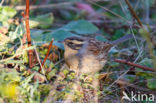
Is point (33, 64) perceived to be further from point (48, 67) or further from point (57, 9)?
A: point (57, 9)

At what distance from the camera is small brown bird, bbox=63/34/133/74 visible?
2.37 metres

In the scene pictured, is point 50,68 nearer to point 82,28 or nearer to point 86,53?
point 86,53

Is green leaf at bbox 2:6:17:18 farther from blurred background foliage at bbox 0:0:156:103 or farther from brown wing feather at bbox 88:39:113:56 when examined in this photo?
brown wing feather at bbox 88:39:113:56

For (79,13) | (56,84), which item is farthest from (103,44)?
(79,13)

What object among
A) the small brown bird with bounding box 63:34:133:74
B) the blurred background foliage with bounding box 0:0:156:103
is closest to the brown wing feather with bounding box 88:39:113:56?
the small brown bird with bounding box 63:34:133:74

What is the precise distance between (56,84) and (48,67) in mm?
344

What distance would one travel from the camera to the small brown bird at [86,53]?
237cm

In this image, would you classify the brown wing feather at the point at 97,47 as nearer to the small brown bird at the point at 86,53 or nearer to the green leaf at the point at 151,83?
the small brown bird at the point at 86,53

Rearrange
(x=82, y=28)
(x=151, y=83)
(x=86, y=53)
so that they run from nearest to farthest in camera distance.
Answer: (x=151, y=83), (x=86, y=53), (x=82, y=28)

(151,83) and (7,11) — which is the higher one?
(7,11)

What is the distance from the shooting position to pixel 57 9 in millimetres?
4414

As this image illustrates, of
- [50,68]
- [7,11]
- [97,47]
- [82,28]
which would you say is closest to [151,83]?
[97,47]

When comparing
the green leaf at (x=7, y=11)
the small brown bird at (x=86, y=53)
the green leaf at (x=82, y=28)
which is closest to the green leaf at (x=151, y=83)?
the small brown bird at (x=86, y=53)

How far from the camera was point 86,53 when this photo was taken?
2.50 meters
